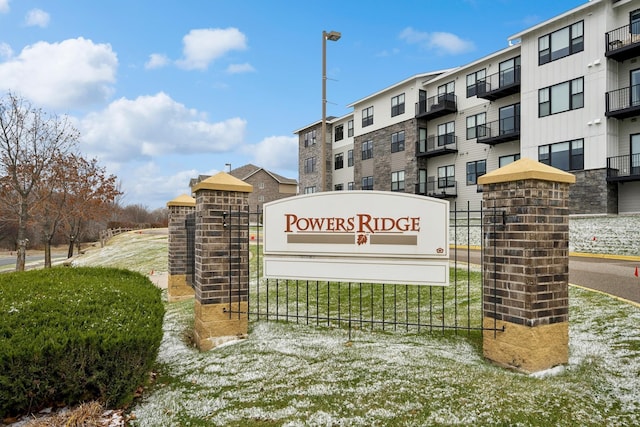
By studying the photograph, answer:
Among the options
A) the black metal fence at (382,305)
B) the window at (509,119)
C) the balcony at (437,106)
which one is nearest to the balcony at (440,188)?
the balcony at (437,106)

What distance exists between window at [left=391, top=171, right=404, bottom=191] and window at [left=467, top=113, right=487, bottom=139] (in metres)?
6.37

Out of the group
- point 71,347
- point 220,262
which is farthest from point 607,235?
point 71,347

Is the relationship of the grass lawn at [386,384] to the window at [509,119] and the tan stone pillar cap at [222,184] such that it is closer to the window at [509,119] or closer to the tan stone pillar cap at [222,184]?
the tan stone pillar cap at [222,184]

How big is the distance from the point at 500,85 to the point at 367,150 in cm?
1312

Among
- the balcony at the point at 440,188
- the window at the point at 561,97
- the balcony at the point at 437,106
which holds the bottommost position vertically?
the balcony at the point at 440,188

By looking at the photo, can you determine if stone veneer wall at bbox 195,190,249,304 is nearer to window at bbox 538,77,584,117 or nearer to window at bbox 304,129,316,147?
window at bbox 538,77,584,117

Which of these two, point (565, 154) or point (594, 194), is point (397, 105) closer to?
point (565, 154)

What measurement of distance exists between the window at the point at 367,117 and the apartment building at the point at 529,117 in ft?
0.29

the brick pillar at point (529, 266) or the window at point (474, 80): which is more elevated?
the window at point (474, 80)

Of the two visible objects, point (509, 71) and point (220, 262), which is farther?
point (509, 71)

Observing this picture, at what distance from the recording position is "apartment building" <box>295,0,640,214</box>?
798 inches

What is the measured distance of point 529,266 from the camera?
4.78 m

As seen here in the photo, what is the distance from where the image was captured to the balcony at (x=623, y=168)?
1962 cm

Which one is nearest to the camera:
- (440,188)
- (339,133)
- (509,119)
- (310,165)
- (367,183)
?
(509,119)
